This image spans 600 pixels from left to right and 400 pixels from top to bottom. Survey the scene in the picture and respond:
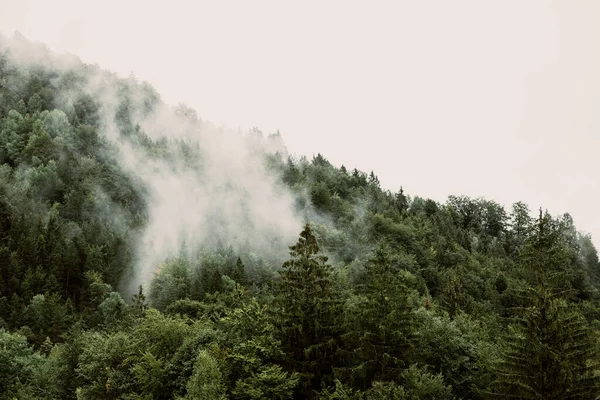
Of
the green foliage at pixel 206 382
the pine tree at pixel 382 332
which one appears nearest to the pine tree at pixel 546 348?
the pine tree at pixel 382 332

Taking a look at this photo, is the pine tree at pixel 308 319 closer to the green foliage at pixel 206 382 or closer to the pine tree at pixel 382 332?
the pine tree at pixel 382 332

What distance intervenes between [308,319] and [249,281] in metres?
38.0

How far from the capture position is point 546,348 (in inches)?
955

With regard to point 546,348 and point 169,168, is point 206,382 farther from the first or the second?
point 169,168

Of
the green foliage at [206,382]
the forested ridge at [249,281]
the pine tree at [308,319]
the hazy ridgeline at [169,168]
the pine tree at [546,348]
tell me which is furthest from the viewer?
the hazy ridgeline at [169,168]

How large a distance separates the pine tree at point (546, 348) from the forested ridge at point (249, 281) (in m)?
0.10

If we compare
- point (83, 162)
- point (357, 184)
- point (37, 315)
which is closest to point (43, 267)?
point (37, 315)

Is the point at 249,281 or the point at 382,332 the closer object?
the point at 382,332

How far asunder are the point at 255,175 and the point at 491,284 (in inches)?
2445

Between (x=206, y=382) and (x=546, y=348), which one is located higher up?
(x=546, y=348)

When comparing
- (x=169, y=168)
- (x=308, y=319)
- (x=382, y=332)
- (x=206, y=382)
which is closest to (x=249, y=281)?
(x=308, y=319)

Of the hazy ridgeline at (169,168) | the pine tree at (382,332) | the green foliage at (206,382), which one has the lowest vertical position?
the green foliage at (206,382)

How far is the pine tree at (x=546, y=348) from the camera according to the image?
2400 centimetres

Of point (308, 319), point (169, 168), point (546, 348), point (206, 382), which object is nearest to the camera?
point (546, 348)
